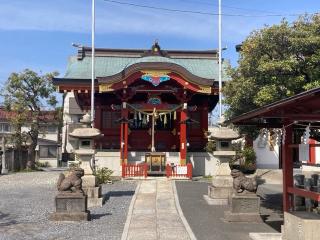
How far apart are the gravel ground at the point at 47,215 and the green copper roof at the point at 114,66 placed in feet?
34.9

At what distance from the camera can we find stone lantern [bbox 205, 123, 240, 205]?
651 inches

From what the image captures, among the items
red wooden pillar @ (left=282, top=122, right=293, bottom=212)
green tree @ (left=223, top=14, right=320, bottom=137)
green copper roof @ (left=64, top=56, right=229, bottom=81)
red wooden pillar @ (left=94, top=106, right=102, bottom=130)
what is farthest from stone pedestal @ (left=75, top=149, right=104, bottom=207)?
green copper roof @ (left=64, top=56, right=229, bottom=81)

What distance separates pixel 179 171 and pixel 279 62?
12085mm

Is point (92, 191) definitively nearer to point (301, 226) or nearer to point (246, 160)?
point (301, 226)

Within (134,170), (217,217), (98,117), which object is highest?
(98,117)

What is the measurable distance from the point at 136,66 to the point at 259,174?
9962 mm

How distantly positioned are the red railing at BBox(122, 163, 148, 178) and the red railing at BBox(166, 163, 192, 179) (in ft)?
4.27

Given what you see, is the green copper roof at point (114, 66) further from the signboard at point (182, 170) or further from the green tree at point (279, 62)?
the green tree at point (279, 62)

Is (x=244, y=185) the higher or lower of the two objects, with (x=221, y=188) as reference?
higher

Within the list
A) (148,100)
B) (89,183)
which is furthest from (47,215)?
(148,100)

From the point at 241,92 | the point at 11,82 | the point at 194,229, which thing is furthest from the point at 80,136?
the point at 11,82

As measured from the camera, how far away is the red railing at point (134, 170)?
2469 cm

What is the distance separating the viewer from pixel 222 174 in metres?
17.3

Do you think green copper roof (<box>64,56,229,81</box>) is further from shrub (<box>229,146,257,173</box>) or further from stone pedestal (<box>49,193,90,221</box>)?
stone pedestal (<box>49,193,90,221</box>)
